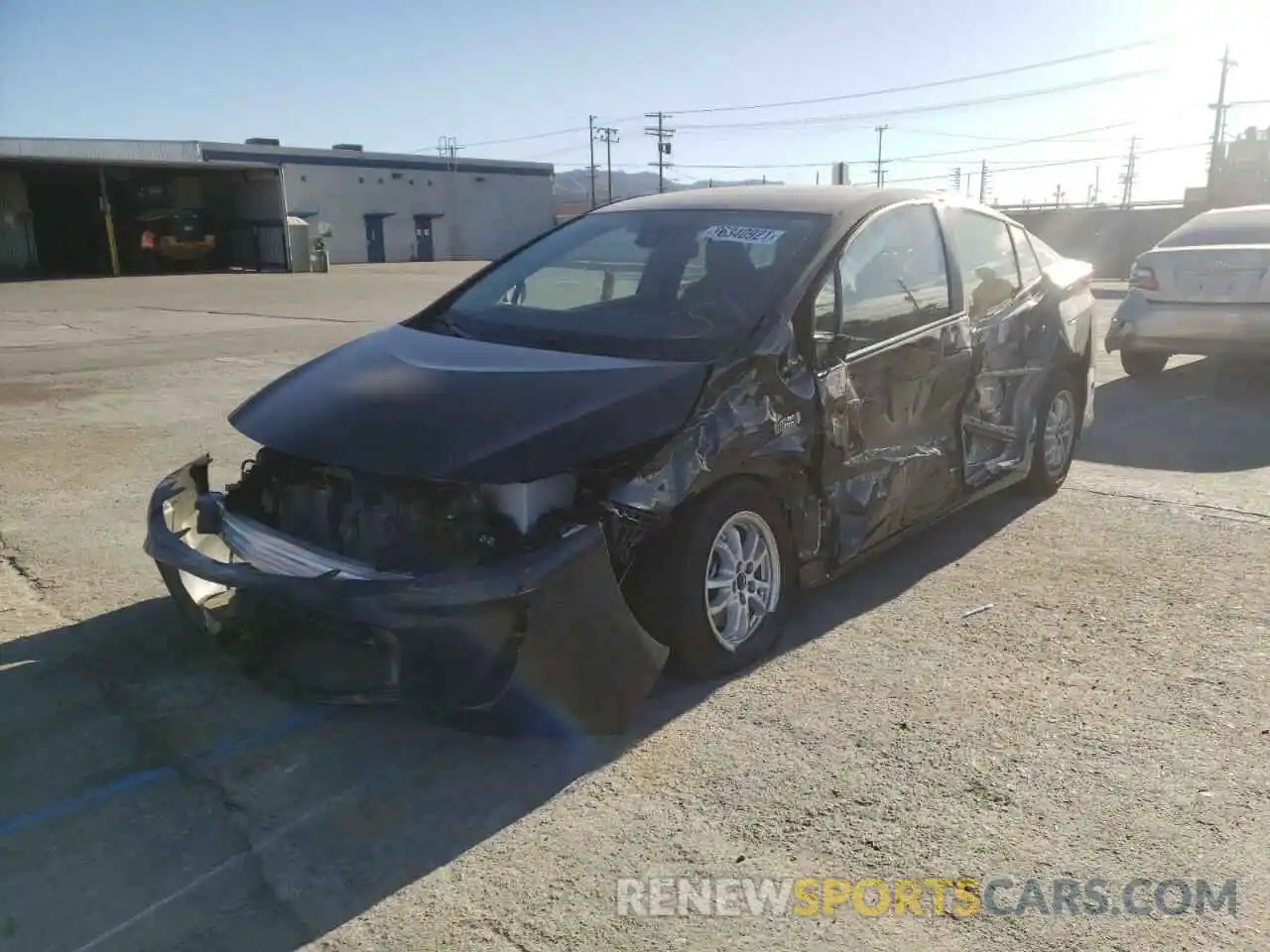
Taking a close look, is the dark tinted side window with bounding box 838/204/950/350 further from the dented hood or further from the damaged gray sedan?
Answer: the dented hood

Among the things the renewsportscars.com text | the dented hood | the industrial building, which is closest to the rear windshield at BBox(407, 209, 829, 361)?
the dented hood

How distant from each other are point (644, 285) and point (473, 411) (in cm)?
130

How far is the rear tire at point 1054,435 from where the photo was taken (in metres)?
5.59

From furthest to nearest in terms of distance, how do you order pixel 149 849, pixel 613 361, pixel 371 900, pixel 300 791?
pixel 613 361 → pixel 300 791 → pixel 149 849 → pixel 371 900

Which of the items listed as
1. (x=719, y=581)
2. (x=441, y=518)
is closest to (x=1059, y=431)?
(x=719, y=581)

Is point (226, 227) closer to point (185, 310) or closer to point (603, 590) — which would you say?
point (185, 310)

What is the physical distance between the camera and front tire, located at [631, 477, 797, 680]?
3.35 meters

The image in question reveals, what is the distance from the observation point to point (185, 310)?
20.7 m

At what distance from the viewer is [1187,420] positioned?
8086 mm

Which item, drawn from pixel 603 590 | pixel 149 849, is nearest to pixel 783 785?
pixel 603 590

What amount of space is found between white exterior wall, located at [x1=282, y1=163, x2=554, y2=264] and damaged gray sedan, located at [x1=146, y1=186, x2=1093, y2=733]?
4503cm

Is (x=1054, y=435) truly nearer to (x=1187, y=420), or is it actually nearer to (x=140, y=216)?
(x=1187, y=420)

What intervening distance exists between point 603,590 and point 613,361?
93 centimetres

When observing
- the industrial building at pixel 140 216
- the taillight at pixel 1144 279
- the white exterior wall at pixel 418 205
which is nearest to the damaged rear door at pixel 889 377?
the taillight at pixel 1144 279
